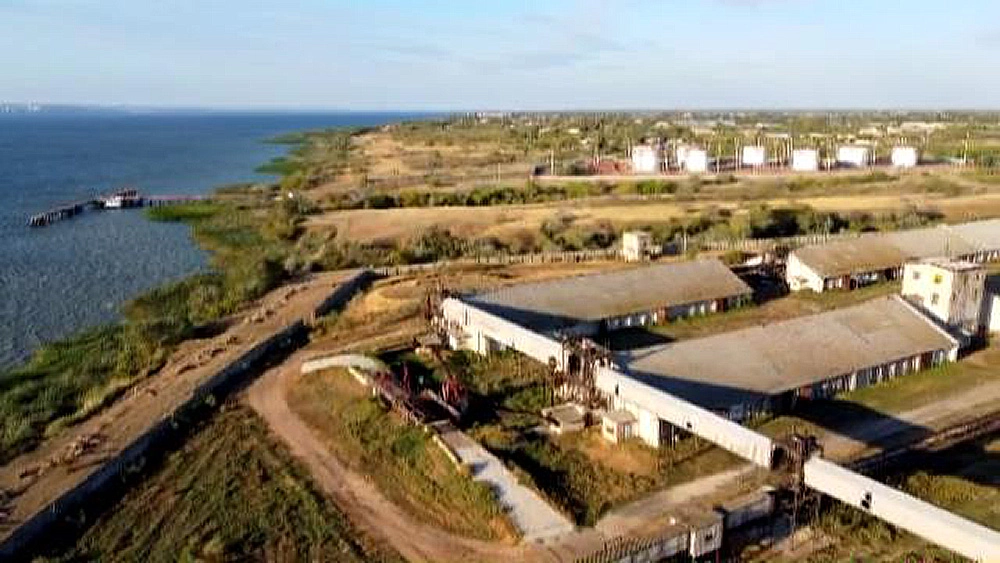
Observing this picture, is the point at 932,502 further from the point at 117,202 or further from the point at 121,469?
the point at 117,202

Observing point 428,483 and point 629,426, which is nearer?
point 428,483

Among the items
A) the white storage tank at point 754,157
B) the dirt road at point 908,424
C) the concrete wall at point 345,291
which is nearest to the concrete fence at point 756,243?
the concrete wall at point 345,291

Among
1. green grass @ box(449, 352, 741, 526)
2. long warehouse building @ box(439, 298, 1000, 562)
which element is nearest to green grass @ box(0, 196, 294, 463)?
green grass @ box(449, 352, 741, 526)

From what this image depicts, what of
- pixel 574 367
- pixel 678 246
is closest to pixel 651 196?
pixel 678 246

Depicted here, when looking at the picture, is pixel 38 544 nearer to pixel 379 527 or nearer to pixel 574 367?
pixel 379 527

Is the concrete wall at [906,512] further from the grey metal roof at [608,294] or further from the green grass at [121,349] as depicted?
the green grass at [121,349]

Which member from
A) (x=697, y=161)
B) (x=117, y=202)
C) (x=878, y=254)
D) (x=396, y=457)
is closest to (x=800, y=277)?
(x=878, y=254)
